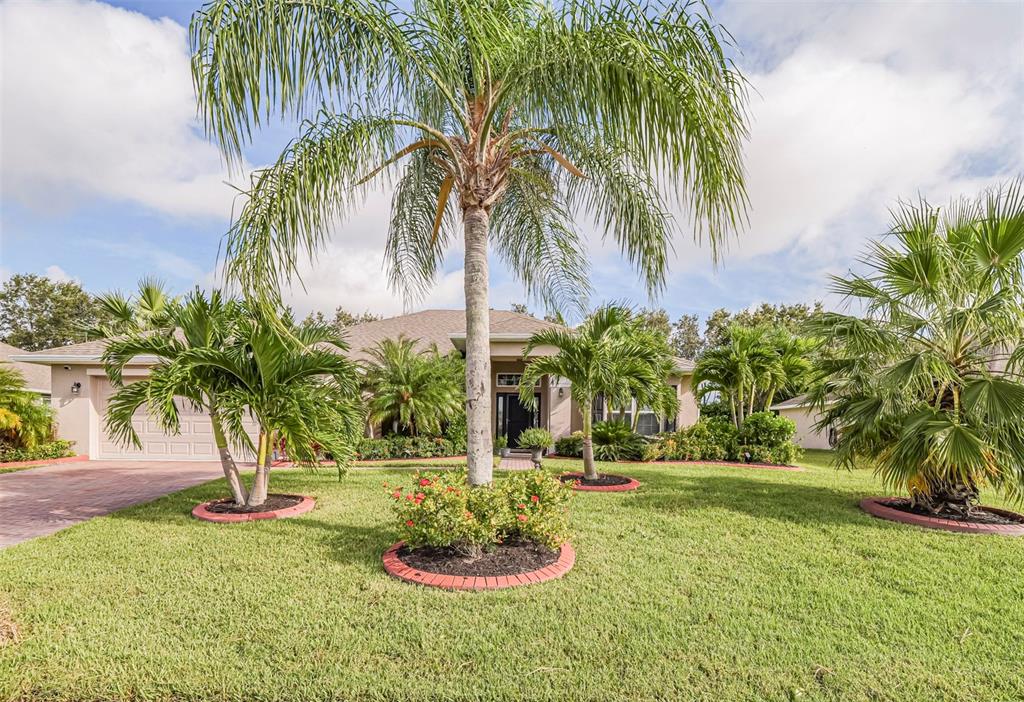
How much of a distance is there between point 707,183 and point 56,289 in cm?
4779

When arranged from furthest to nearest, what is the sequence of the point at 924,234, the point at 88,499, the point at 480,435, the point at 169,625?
the point at 88,499
the point at 924,234
the point at 480,435
the point at 169,625

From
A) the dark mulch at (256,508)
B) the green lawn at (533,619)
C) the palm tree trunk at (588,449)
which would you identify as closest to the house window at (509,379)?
the palm tree trunk at (588,449)

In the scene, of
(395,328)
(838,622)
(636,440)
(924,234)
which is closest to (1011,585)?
(838,622)

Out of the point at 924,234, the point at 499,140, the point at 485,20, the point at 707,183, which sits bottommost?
the point at 707,183

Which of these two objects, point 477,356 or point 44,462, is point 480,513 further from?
point 44,462

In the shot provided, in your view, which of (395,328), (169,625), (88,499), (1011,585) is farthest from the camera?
(395,328)

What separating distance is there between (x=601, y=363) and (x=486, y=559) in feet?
17.0

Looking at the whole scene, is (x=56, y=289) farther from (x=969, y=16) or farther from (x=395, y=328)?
(x=969, y=16)

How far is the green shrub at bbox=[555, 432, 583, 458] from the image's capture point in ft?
46.6

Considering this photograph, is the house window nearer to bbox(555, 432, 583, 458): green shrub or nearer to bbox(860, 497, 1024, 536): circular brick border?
bbox(555, 432, 583, 458): green shrub

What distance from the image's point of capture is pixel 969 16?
6812mm

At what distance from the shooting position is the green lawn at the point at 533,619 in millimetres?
3184

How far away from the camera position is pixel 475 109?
5820 millimetres

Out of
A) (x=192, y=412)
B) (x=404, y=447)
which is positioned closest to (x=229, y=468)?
(x=404, y=447)
